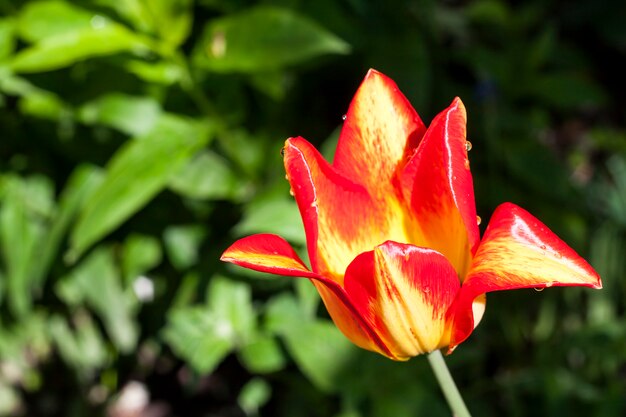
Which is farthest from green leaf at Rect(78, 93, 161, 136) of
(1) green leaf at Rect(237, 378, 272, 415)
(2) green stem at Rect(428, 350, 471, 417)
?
(2) green stem at Rect(428, 350, 471, 417)

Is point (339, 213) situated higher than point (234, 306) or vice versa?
point (339, 213)

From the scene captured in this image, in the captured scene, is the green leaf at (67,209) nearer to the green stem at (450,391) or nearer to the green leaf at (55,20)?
the green leaf at (55,20)

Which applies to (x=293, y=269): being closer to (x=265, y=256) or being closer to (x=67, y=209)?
(x=265, y=256)

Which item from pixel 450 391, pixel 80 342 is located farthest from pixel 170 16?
pixel 80 342

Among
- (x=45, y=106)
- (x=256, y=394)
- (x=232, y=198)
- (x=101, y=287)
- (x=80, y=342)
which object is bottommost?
(x=80, y=342)

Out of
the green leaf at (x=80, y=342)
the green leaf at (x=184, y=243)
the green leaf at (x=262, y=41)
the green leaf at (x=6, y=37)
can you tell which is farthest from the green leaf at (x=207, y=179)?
the green leaf at (x=80, y=342)

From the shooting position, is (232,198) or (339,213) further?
(232,198)

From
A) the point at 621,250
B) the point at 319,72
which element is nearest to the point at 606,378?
the point at 621,250

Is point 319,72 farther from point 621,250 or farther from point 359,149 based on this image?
point 359,149
